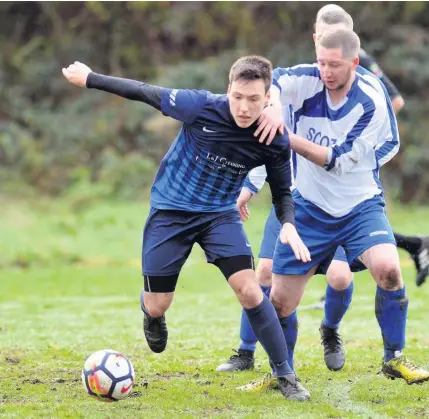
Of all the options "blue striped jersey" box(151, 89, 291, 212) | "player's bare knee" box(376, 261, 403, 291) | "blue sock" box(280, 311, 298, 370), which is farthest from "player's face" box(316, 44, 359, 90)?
"blue sock" box(280, 311, 298, 370)

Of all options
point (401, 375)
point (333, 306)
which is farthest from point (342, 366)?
point (401, 375)

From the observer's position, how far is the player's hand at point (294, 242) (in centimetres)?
527

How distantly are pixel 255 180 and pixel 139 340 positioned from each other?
239 centimetres

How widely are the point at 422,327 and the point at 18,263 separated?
28.1 feet

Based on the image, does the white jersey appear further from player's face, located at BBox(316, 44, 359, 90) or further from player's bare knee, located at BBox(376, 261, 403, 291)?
player's bare knee, located at BBox(376, 261, 403, 291)

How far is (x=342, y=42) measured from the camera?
5.59 meters

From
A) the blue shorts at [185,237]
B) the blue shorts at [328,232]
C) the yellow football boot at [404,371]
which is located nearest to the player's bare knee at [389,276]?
the blue shorts at [328,232]

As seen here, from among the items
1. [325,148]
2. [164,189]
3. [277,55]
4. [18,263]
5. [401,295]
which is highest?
[277,55]

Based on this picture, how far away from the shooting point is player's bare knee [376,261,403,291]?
557cm

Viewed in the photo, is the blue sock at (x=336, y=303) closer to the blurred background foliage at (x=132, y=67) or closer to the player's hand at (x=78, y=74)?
the player's hand at (x=78, y=74)

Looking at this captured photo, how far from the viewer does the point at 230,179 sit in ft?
18.6

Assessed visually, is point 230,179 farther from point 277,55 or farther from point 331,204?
point 277,55

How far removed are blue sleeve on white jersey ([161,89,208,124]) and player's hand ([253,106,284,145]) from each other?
399 mm

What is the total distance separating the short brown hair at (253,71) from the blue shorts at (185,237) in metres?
0.88
